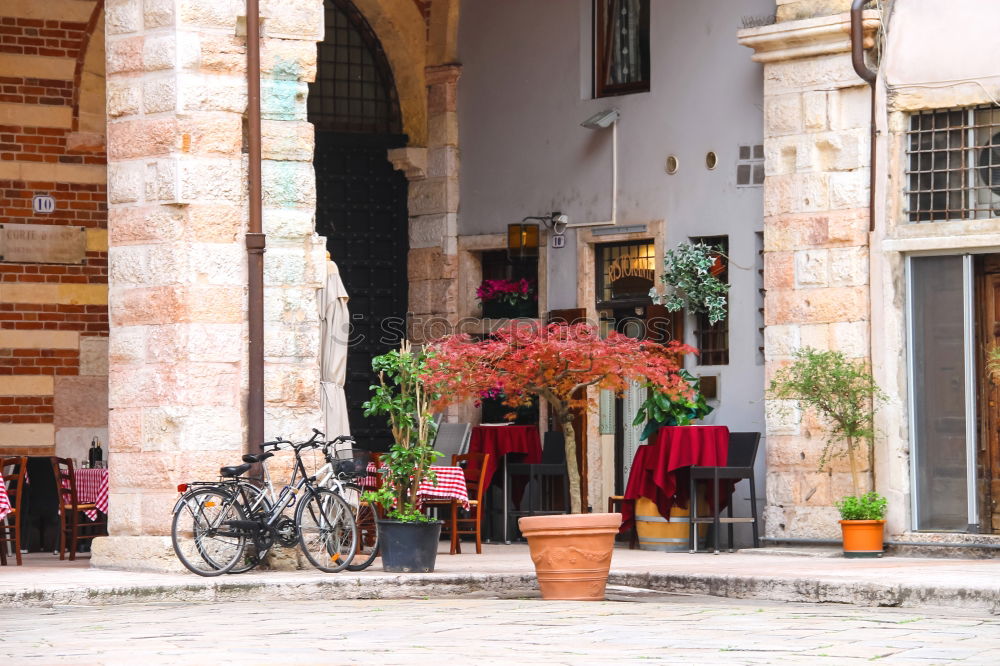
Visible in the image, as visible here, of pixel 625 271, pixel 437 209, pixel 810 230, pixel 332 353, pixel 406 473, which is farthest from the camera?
pixel 437 209

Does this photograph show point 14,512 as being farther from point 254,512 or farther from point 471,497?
point 471,497

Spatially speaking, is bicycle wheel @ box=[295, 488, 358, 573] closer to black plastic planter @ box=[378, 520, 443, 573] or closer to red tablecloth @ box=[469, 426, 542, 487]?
black plastic planter @ box=[378, 520, 443, 573]

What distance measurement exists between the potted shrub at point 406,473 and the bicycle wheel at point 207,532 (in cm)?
91

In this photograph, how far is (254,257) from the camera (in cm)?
1194

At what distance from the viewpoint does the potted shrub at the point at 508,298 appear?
56.7 feet

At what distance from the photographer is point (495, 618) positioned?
9.39 meters

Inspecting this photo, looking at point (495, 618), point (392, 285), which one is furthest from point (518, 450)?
point (495, 618)

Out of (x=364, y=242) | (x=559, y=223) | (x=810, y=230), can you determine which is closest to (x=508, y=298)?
(x=559, y=223)

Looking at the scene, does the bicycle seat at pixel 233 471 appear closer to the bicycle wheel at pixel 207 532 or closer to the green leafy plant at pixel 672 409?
the bicycle wheel at pixel 207 532

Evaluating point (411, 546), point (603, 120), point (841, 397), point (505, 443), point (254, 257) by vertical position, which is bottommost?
point (411, 546)

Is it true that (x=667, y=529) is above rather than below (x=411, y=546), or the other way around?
below

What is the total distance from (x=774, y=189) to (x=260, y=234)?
4.52m

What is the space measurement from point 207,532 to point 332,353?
178 centimetres

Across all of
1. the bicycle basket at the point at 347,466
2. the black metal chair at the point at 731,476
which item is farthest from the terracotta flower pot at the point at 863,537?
the bicycle basket at the point at 347,466
